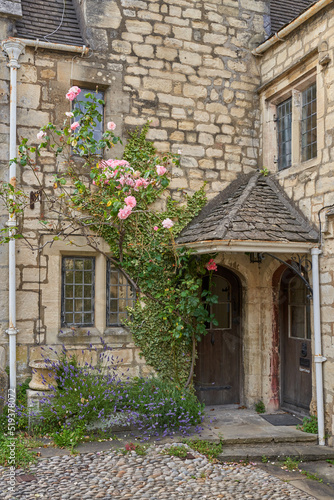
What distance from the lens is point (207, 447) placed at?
552 cm

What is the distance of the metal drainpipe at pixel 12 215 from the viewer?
6082 millimetres

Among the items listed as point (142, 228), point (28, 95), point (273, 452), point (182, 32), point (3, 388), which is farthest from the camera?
point (182, 32)

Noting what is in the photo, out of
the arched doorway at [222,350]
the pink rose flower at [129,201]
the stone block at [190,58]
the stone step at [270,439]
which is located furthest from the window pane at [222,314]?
the stone block at [190,58]

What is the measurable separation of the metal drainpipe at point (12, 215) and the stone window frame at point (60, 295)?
423mm

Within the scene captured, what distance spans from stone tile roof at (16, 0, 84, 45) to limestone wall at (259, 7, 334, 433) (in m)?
2.98

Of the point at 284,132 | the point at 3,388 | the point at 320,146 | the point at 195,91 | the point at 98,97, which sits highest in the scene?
the point at 195,91

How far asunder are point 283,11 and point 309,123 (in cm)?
344

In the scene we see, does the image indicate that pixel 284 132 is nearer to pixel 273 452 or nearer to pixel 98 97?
pixel 98 97

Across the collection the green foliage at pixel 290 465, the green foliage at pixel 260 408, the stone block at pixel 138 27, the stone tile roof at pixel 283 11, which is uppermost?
the stone tile roof at pixel 283 11

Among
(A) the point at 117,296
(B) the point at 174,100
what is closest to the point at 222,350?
(A) the point at 117,296

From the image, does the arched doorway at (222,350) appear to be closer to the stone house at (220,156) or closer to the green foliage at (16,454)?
the stone house at (220,156)

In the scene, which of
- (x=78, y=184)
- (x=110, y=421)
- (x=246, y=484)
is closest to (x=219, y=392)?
(x=110, y=421)

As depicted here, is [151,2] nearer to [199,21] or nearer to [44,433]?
[199,21]

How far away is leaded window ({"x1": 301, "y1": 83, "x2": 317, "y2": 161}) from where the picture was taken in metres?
6.59
